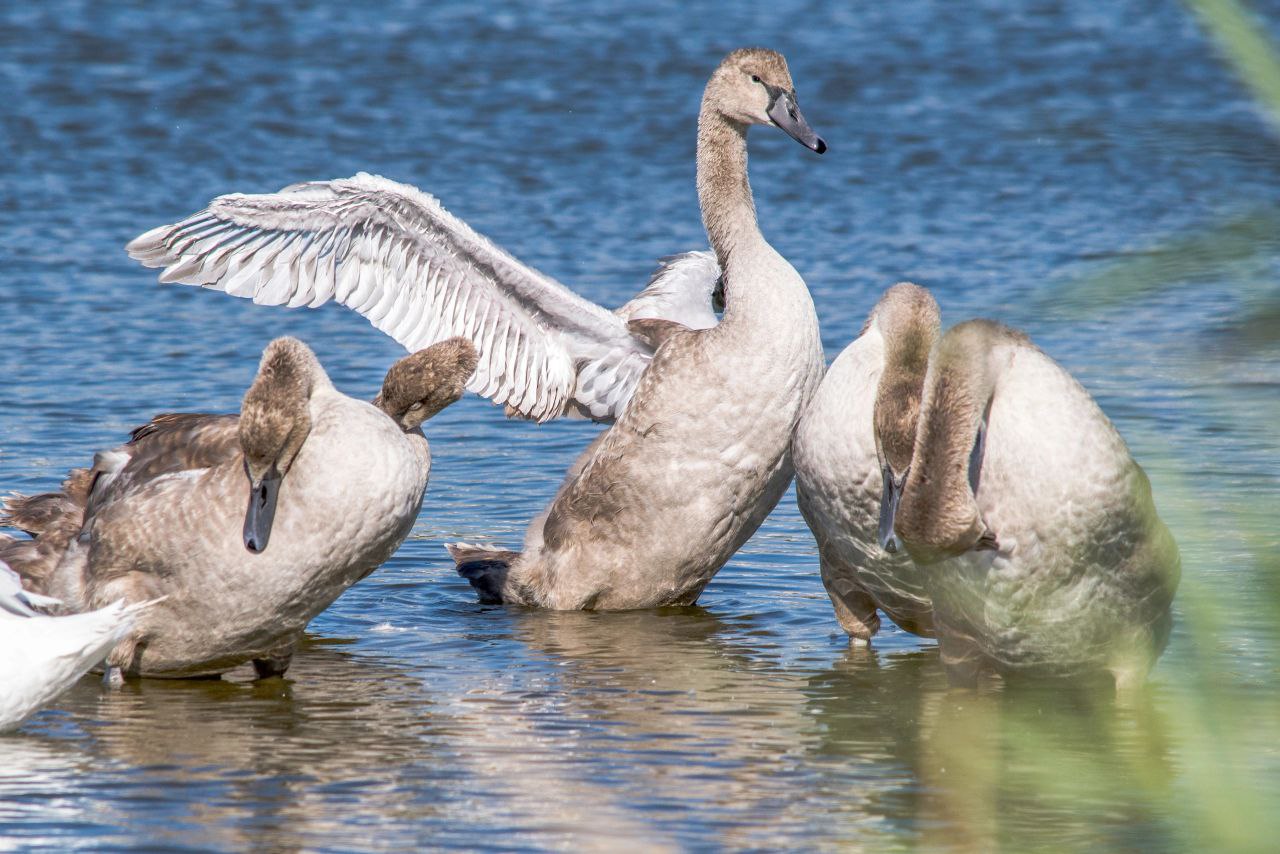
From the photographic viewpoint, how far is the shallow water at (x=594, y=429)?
227cm

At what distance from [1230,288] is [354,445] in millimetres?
4417

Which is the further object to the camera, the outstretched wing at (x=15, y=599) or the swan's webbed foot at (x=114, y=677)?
the swan's webbed foot at (x=114, y=677)

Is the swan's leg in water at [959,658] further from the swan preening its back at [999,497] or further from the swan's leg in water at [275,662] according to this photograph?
the swan's leg in water at [275,662]

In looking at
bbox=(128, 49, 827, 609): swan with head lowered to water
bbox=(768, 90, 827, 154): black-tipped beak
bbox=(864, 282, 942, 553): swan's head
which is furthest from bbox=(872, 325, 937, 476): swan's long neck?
bbox=(768, 90, 827, 154): black-tipped beak

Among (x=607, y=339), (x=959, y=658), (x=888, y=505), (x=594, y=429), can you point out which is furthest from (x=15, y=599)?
(x=594, y=429)

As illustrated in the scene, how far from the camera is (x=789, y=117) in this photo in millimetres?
8273

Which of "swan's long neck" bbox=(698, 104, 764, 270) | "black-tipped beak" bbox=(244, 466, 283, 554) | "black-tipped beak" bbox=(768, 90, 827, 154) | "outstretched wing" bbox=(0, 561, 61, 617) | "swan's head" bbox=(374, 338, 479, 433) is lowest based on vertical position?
"outstretched wing" bbox=(0, 561, 61, 617)

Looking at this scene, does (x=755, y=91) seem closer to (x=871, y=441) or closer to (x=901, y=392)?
(x=871, y=441)

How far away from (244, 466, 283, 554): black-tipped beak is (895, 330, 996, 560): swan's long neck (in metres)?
2.15

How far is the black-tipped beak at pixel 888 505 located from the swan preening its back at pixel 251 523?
162cm

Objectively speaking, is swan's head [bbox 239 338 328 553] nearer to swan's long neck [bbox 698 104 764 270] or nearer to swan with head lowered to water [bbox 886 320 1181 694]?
swan with head lowered to water [bbox 886 320 1181 694]

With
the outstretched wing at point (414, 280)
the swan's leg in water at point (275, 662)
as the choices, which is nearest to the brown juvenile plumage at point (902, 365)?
the swan's leg in water at point (275, 662)

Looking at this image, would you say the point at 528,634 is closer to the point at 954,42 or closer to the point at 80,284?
the point at 80,284

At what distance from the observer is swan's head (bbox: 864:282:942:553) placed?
18.8 feet
